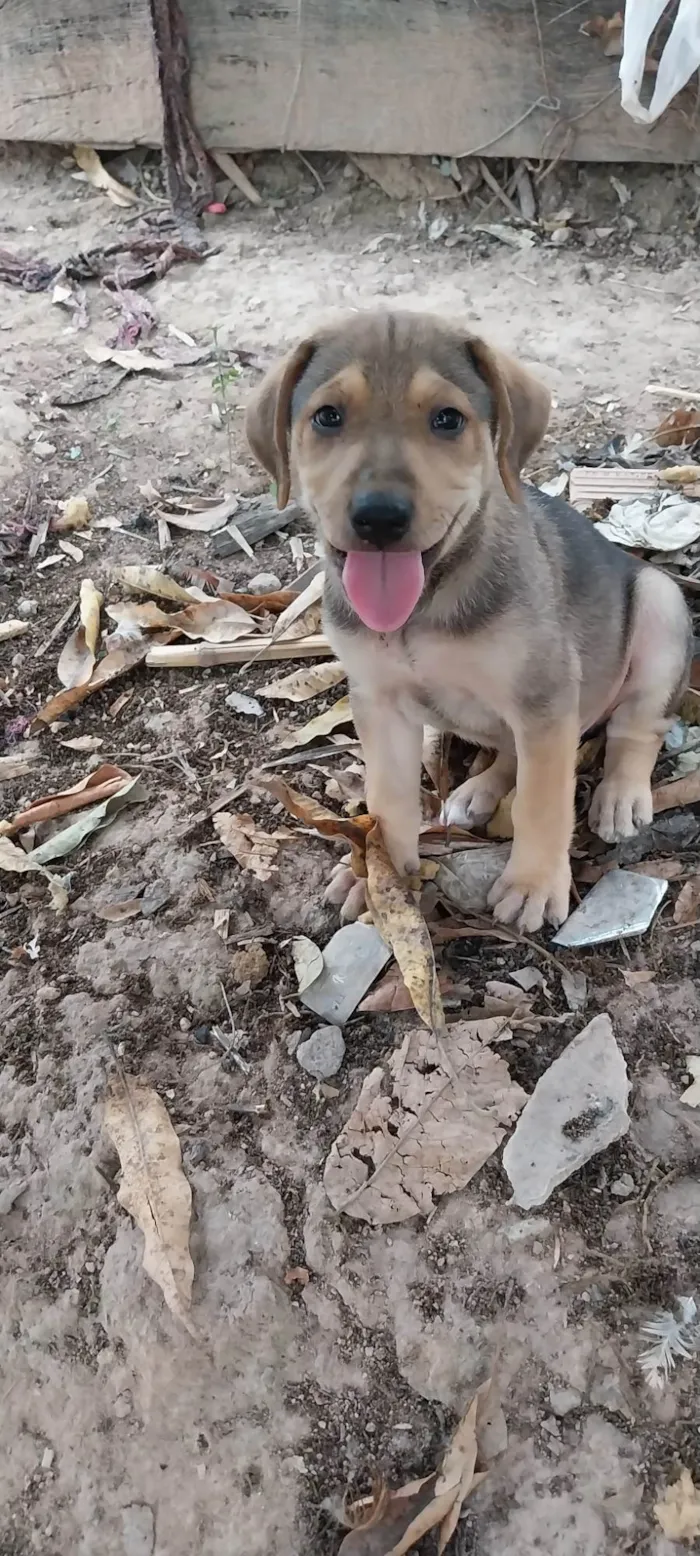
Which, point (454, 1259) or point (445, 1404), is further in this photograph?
point (454, 1259)

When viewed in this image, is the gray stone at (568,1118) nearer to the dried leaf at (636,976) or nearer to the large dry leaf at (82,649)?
the dried leaf at (636,976)

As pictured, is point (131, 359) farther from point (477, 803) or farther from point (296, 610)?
point (477, 803)

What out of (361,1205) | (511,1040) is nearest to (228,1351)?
(361,1205)

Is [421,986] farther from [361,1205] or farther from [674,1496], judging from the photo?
[674,1496]

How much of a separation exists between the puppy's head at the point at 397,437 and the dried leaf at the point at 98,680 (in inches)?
75.9

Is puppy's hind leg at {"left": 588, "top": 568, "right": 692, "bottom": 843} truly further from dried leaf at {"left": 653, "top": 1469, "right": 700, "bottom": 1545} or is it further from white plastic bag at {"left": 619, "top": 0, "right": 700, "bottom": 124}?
white plastic bag at {"left": 619, "top": 0, "right": 700, "bottom": 124}

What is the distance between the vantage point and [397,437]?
265 cm

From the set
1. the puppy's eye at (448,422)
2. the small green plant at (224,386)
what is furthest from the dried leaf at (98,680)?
the puppy's eye at (448,422)

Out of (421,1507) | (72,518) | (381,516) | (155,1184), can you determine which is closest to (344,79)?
(72,518)

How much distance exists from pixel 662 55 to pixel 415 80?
190 cm

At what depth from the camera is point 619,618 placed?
3682 mm

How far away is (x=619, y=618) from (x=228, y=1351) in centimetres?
243

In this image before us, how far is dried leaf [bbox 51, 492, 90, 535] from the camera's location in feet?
18.6

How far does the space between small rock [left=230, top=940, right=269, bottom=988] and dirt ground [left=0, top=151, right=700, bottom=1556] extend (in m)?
0.05
